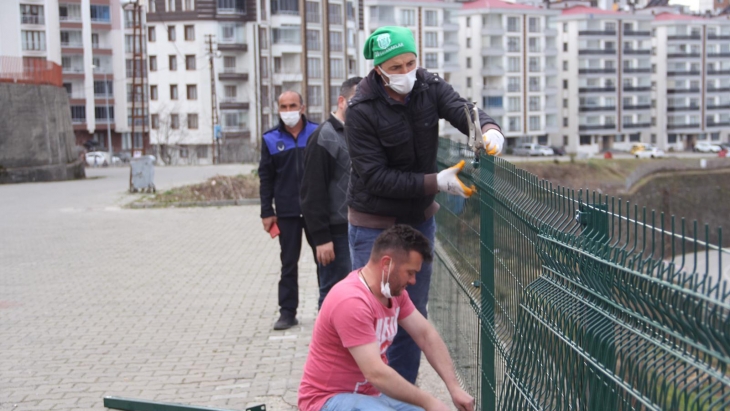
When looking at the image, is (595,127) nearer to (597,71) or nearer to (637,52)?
(597,71)

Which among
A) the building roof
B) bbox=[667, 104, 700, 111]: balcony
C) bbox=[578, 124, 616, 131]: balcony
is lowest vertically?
bbox=[578, 124, 616, 131]: balcony

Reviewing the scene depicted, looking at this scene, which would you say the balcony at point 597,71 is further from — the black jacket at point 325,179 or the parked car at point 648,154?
the black jacket at point 325,179

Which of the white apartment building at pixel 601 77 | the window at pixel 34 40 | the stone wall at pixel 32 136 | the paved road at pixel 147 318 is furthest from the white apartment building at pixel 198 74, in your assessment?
the paved road at pixel 147 318

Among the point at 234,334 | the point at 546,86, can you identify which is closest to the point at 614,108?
the point at 546,86

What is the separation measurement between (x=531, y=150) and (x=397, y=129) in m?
91.8

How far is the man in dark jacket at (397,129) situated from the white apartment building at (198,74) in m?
78.4

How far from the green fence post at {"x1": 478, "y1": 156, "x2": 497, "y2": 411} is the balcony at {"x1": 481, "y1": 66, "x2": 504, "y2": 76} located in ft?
315

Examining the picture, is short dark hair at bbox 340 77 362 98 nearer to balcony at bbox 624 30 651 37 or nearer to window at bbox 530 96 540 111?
window at bbox 530 96 540 111

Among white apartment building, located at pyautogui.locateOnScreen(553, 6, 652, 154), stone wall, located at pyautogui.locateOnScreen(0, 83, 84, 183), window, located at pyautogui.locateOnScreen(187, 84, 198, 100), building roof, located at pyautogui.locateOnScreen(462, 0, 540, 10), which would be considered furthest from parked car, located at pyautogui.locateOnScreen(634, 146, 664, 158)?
stone wall, located at pyautogui.locateOnScreen(0, 83, 84, 183)

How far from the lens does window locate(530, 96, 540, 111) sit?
102750 mm

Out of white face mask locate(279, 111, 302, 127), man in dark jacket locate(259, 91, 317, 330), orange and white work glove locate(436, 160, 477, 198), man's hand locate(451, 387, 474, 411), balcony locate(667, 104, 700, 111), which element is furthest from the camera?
balcony locate(667, 104, 700, 111)

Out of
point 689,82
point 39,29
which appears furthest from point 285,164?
point 689,82

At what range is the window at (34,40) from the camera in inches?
3024

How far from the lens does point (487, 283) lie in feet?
16.8
